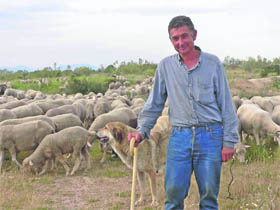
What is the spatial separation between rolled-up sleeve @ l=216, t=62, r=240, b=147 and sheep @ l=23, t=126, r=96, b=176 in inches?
246

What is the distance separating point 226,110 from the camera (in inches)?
148

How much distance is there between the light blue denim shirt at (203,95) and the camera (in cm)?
372

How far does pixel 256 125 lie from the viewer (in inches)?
436

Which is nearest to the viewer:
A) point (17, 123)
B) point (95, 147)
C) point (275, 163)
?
point (275, 163)

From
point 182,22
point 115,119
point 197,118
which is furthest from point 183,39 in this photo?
point 115,119

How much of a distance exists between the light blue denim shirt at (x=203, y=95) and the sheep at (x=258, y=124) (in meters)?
7.08

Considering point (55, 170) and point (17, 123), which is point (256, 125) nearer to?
point (55, 170)

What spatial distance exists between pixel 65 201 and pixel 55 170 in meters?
2.58

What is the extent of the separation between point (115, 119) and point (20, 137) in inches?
122

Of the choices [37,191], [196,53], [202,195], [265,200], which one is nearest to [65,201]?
[37,191]

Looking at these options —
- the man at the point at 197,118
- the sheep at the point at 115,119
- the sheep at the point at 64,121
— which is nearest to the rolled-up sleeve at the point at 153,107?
the man at the point at 197,118

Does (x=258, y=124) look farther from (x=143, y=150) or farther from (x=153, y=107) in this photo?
(x=153, y=107)

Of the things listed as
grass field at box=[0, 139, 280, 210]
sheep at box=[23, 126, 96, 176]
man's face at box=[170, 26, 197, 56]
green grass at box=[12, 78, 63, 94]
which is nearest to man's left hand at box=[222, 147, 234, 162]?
man's face at box=[170, 26, 197, 56]

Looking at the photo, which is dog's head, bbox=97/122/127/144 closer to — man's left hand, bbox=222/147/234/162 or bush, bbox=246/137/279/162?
man's left hand, bbox=222/147/234/162
